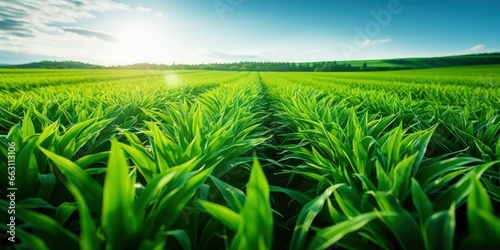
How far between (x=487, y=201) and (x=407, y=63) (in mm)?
64239

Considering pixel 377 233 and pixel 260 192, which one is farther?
pixel 377 233

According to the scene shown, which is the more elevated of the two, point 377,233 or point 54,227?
point 54,227

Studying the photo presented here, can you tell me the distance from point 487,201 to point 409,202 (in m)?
0.46

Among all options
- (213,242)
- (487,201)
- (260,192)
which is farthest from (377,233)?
(213,242)

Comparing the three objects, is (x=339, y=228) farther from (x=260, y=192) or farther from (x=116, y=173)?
(x=116, y=173)

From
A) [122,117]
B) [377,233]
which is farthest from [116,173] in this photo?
[122,117]

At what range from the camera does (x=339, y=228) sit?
2.45ft

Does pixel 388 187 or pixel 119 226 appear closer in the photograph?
pixel 119 226

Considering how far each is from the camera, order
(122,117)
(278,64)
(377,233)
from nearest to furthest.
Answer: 1. (377,233)
2. (122,117)
3. (278,64)

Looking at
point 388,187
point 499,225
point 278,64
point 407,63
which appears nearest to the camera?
point 499,225

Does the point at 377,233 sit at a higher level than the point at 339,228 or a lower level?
lower

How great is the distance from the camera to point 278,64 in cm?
8131

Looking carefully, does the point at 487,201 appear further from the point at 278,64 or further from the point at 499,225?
the point at 278,64

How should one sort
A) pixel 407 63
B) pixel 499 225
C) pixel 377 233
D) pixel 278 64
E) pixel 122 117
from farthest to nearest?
1. pixel 278 64
2. pixel 407 63
3. pixel 122 117
4. pixel 377 233
5. pixel 499 225
